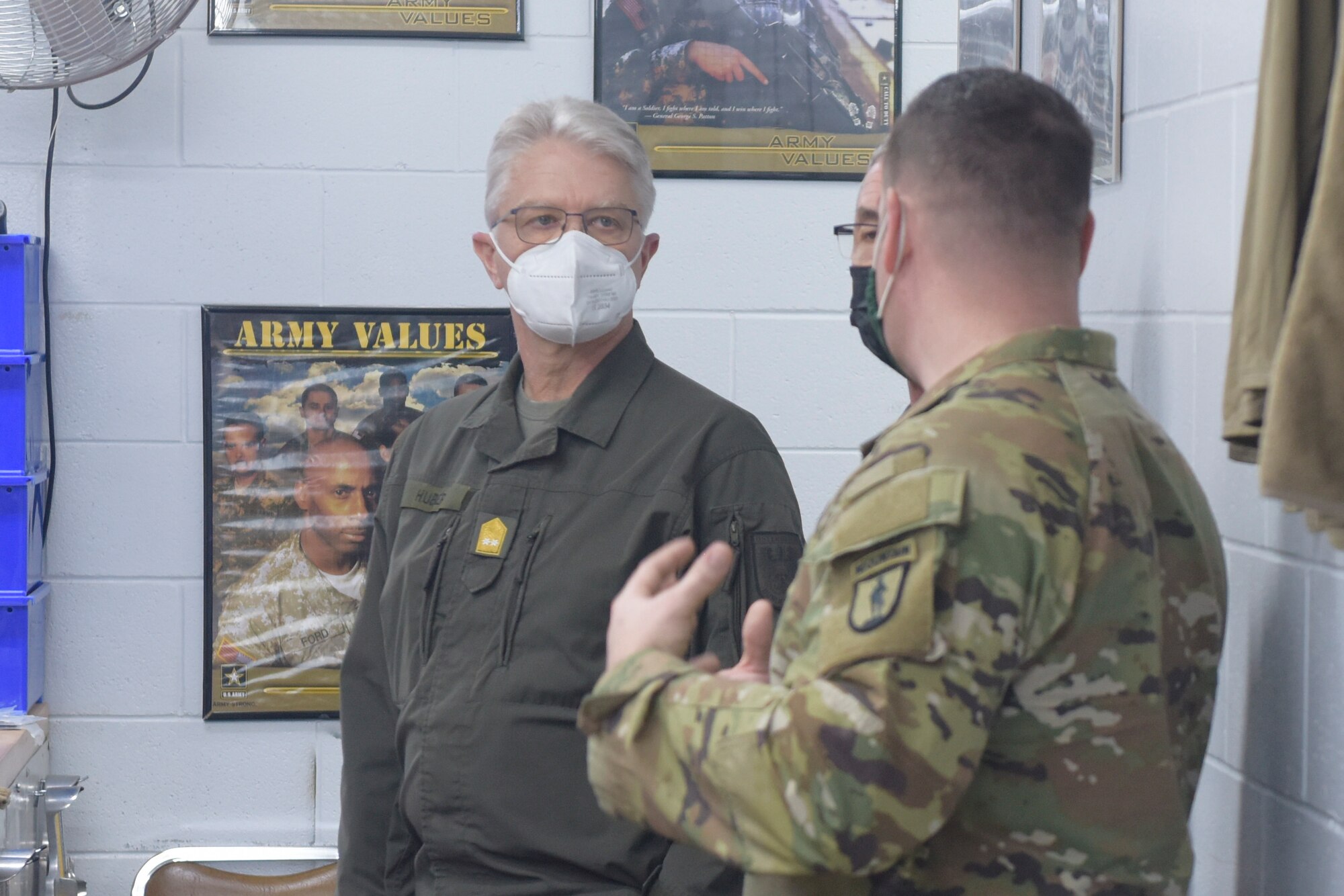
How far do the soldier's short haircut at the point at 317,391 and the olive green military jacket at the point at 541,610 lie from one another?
839 mm

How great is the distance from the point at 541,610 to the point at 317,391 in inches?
43.1

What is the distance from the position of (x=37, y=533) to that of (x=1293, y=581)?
1.93m

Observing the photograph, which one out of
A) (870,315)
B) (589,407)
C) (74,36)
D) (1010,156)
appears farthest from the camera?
(74,36)

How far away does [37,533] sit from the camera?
2.14 metres

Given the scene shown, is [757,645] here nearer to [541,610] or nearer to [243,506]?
[541,610]

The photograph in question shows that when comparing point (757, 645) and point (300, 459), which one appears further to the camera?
point (300, 459)

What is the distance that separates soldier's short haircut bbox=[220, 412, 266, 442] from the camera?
218 centimetres

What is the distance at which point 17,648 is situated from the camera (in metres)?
2.07

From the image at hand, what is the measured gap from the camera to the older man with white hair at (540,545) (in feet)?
4.04

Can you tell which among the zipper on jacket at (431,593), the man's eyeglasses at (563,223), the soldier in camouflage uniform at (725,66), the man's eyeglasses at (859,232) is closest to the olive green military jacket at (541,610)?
the zipper on jacket at (431,593)

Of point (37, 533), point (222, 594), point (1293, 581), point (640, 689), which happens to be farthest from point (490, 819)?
point (37, 533)

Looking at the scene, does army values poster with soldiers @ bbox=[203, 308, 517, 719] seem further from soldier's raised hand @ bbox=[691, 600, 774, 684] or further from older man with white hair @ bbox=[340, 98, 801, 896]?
soldier's raised hand @ bbox=[691, 600, 774, 684]

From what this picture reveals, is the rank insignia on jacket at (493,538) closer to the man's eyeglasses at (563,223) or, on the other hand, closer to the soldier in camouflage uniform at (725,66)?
the man's eyeglasses at (563,223)

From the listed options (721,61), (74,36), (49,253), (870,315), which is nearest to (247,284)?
(49,253)
